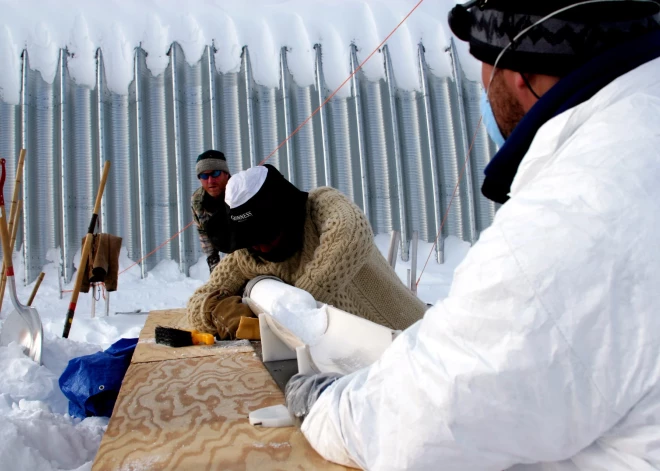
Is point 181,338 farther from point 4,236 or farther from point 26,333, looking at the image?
point 4,236

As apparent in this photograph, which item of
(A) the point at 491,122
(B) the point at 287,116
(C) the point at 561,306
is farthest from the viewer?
(B) the point at 287,116

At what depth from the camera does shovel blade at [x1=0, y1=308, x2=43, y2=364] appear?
116 inches

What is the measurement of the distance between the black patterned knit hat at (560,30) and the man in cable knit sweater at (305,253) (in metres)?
1.32

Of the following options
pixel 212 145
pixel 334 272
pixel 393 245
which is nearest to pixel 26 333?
pixel 334 272

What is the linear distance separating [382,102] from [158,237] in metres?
3.47

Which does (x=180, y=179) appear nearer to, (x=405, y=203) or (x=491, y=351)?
(x=405, y=203)

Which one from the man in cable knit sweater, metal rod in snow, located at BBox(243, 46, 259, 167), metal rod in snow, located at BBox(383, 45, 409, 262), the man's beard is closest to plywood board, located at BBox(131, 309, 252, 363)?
the man in cable knit sweater

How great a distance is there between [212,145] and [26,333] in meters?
3.83

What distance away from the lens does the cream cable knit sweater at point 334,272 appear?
82.0 inches

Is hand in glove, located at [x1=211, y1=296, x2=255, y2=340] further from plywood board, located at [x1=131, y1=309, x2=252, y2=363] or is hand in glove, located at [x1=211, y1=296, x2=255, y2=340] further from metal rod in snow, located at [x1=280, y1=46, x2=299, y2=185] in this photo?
metal rod in snow, located at [x1=280, y1=46, x2=299, y2=185]

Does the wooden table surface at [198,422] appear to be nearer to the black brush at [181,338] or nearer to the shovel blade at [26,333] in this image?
the black brush at [181,338]

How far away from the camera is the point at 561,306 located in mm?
555

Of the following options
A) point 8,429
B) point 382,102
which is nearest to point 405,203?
point 382,102

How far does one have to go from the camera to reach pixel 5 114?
617 centimetres
